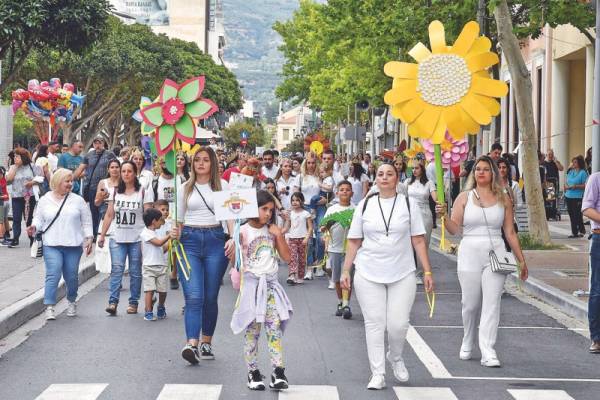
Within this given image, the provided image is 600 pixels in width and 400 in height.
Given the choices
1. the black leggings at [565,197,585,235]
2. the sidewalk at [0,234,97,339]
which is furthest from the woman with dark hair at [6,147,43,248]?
the black leggings at [565,197,585,235]

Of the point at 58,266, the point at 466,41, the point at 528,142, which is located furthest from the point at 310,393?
the point at 528,142

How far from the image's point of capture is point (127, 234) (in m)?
13.6

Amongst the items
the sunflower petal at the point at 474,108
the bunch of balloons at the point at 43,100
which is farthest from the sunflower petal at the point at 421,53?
the bunch of balloons at the point at 43,100

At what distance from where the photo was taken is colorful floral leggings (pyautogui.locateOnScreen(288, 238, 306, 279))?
17.1m

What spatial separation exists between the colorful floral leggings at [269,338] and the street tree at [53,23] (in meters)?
18.9

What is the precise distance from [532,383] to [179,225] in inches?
121

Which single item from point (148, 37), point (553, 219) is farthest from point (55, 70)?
point (553, 219)

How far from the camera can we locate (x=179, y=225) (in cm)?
1020

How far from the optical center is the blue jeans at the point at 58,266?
42.1 ft

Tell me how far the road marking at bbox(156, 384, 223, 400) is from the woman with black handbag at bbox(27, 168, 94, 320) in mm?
4047

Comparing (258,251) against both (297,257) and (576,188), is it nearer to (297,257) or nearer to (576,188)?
(297,257)

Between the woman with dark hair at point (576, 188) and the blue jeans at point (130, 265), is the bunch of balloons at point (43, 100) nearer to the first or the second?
the woman with dark hair at point (576, 188)

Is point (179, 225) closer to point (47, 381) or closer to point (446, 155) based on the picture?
point (47, 381)

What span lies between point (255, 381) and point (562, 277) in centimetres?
908
